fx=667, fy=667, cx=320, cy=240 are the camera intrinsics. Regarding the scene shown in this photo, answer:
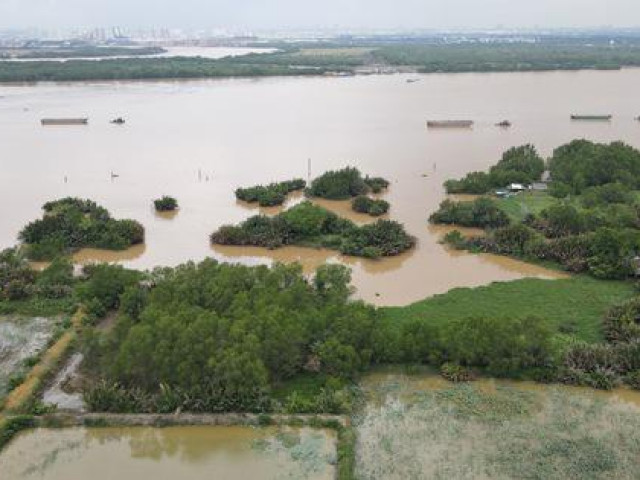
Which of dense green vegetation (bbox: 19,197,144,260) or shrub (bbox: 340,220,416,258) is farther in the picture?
dense green vegetation (bbox: 19,197,144,260)

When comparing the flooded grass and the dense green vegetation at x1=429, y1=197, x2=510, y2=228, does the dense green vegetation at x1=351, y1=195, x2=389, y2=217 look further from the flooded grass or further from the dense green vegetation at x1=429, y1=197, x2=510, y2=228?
the flooded grass

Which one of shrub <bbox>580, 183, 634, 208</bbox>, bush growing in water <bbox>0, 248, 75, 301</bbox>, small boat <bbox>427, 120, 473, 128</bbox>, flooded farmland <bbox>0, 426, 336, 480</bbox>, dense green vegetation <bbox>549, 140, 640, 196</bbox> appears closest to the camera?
flooded farmland <bbox>0, 426, 336, 480</bbox>

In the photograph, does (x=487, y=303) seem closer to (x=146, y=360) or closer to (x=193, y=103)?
(x=146, y=360)

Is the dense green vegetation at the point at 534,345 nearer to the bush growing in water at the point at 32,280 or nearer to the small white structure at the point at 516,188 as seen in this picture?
the bush growing in water at the point at 32,280

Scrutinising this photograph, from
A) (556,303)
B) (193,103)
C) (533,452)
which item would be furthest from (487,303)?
(193,103)

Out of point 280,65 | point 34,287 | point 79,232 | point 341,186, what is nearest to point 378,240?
point 341,186

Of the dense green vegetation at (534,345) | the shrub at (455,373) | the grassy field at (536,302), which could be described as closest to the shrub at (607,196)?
the grassy field at (536,302)

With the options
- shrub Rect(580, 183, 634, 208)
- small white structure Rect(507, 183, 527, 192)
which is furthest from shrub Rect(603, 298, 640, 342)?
small white structure Rect(507, 183, 527, 192)
